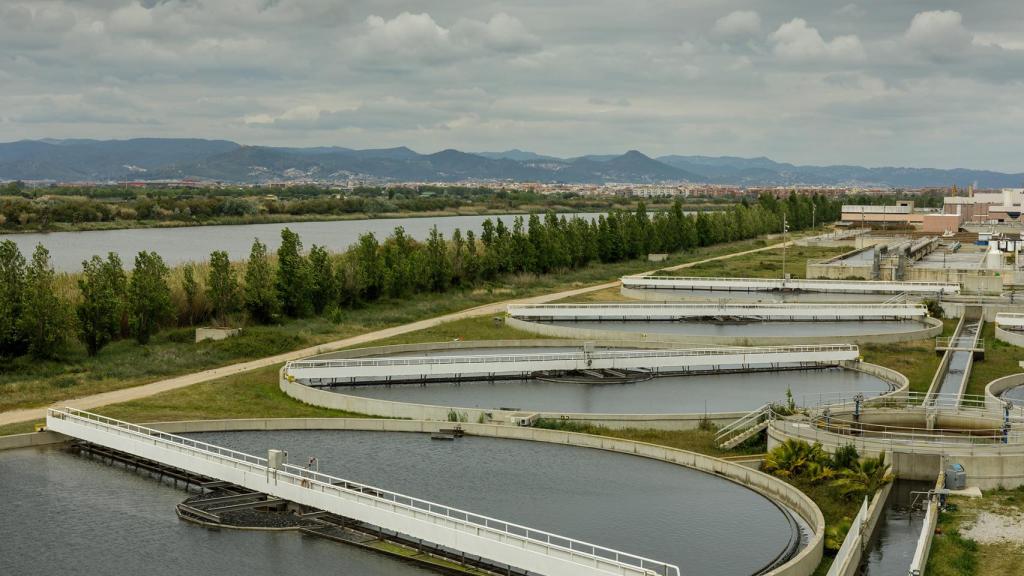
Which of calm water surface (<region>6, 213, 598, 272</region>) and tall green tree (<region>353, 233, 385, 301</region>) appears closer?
tall green tree (<region>353, 233, 385, 301</region>)

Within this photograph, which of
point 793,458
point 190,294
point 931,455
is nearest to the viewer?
point 931,455

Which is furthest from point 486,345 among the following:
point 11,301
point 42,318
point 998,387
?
point 998,387

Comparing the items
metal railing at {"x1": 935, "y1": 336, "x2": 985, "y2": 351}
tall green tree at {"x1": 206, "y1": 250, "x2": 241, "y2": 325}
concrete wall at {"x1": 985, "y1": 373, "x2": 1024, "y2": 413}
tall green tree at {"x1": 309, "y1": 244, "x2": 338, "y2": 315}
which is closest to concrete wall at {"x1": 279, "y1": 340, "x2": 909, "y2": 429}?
concrete wall at {"x1": 985, "y1": 373, "x2": 1024, "y2": 413}

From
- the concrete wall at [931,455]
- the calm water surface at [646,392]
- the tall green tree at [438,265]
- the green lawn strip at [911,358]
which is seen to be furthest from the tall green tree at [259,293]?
the concrete wall at [931,455]

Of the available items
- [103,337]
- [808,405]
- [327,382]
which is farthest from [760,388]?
[103,337]

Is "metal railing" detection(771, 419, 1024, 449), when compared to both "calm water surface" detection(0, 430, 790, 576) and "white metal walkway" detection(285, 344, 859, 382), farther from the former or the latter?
"white metal walkway" detection(285, 344, 859, 382)

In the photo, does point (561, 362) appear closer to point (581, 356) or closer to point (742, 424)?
point (581, 356)
